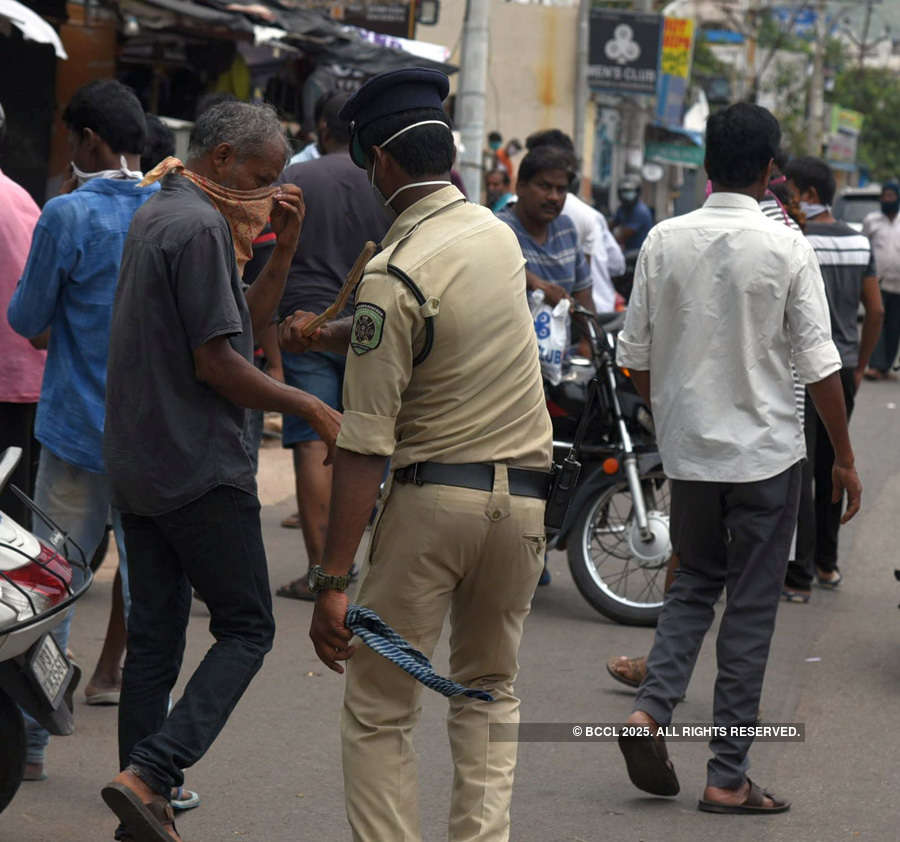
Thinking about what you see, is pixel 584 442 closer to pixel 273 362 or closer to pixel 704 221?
pixel 273 362

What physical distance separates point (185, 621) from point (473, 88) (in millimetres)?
11278

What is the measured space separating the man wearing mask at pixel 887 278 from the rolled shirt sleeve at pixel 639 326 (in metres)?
12.4

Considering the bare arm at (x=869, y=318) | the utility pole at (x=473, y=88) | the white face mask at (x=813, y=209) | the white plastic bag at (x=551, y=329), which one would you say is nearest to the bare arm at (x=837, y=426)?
the white plastic bag at (x=551, y=329)

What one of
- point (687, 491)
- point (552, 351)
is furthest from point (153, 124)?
point (687, 491)

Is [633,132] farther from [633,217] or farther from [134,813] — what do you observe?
[134,813]

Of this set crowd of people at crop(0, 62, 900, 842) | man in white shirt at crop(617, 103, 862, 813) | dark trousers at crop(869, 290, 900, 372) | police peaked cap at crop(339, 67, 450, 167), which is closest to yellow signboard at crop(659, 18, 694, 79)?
dark trousers at crop(869, 290, 900, 372)

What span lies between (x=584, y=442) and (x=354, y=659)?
388 centimetres

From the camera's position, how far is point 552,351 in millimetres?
6992

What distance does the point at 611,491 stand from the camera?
7.04 meters

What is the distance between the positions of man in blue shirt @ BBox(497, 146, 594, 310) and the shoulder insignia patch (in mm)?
3736

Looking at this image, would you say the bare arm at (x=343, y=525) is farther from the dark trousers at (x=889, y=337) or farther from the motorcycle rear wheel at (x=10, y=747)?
the dark trousers at (x=889, y=337)

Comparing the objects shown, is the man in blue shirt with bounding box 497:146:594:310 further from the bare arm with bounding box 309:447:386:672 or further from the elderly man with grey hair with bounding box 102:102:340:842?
the bare arm with bounding box 309:447:386:672

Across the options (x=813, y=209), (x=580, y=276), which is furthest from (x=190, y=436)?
(x=813, y=209)

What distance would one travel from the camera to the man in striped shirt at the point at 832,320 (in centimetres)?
750
